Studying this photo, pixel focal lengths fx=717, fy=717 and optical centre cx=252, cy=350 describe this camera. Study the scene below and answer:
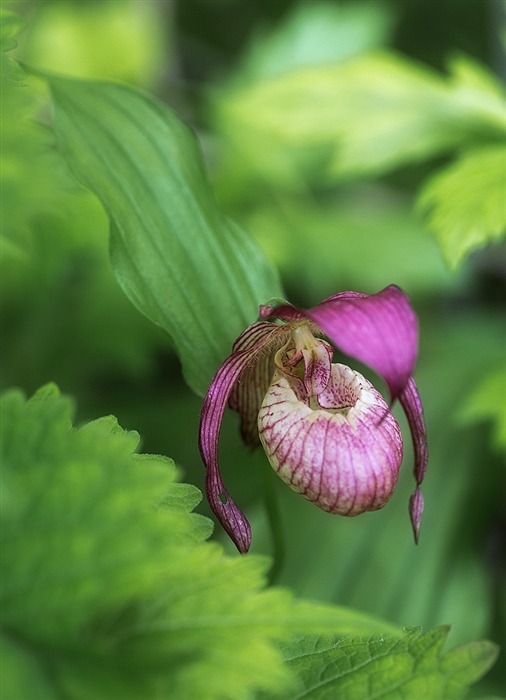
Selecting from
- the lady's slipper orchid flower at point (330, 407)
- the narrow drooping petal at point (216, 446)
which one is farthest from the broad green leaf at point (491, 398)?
the narrow drooping petal at point (216, 446)

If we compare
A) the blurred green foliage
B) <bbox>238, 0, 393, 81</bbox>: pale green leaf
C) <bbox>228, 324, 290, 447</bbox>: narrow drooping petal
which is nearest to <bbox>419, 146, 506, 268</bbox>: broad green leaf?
the blurred green foliage

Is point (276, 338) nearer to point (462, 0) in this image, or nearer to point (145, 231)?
point (145, 231)

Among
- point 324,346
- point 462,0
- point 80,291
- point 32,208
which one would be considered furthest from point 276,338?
point 462,0

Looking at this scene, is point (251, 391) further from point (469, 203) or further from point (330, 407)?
point (469, 203)

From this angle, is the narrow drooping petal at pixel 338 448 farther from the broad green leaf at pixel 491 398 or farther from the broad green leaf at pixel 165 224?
the broad green leaf at pixel 491 398

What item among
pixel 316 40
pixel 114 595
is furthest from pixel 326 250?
pixel 114 595
